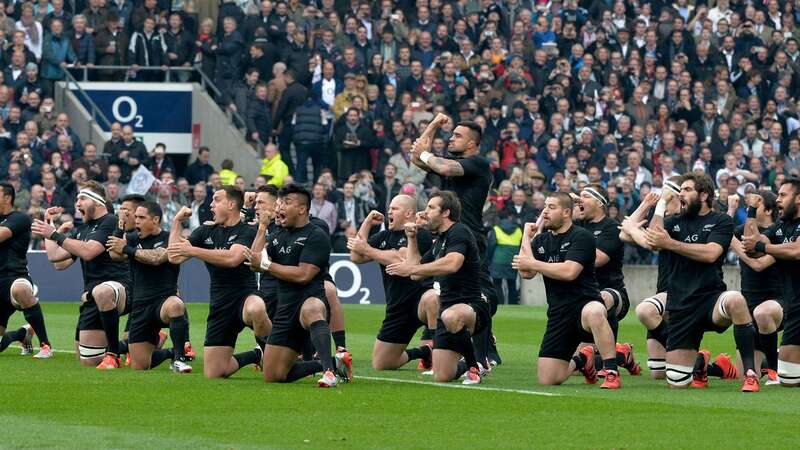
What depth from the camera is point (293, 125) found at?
3234cm

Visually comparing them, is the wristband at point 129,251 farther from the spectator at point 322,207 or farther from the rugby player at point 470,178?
the spectator at point 322,207

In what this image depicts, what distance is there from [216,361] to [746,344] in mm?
4971

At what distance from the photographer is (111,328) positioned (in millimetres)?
17266

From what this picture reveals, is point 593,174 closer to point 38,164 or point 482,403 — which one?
point 38,164

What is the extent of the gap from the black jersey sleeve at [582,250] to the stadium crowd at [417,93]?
14565mm

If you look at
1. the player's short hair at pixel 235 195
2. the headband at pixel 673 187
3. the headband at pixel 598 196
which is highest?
the headband at pixel 673 187

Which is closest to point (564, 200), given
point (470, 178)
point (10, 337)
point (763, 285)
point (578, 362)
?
point (470, 178)

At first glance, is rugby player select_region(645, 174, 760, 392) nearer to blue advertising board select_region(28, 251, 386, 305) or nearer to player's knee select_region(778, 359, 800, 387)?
player's knee select_region(778, 359, 800, 387)

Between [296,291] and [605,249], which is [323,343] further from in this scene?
[605,249]

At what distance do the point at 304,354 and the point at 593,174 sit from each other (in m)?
15.0

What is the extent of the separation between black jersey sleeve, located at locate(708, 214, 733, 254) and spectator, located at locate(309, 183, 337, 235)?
15.0 meters

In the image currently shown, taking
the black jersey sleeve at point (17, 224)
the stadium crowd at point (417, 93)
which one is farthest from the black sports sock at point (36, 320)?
the stadium crowd at point (417, 93)

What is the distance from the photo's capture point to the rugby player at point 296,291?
14.8m

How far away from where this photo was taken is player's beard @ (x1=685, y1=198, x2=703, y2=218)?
609 inches
